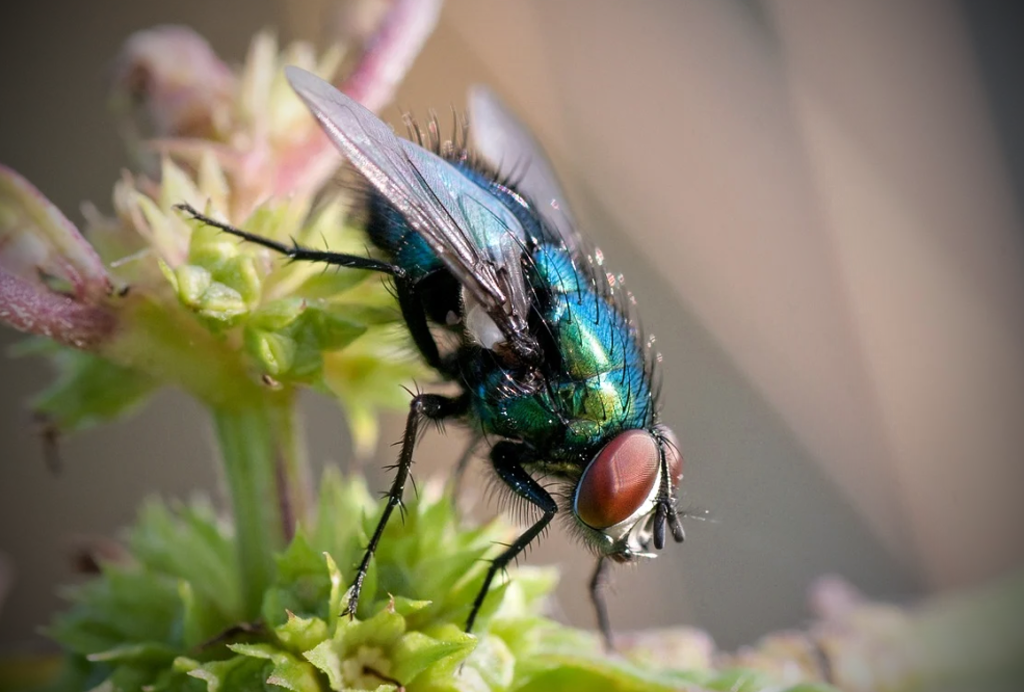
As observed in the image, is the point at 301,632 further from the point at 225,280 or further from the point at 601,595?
the point at 601,595

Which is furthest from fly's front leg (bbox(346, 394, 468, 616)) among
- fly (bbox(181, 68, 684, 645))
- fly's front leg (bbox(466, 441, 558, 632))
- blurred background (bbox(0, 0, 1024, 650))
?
blurred background (bbox(0, 0, 1024, 650))

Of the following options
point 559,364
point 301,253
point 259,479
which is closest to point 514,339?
point 559,364

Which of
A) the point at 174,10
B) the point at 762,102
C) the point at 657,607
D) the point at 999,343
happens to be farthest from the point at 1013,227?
the point at 174,10

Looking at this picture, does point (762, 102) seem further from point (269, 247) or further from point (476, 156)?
point (269, 247)

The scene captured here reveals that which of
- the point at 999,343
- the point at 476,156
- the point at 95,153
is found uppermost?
the point at 999,343

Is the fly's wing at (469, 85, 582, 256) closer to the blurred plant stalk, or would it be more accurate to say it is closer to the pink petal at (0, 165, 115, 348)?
the blurred plant stalk

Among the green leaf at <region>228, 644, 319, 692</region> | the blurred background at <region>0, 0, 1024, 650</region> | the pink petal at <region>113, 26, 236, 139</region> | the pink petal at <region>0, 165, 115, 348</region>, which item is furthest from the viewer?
the blurred background at <region>0, 0, 1024, 650</region>
